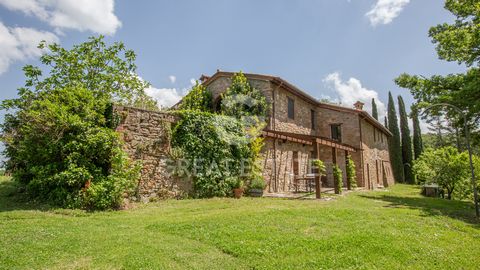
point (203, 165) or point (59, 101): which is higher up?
point (59, 101)

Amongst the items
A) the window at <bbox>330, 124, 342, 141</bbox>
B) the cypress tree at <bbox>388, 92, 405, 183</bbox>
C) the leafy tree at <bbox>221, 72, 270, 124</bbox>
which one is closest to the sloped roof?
the leafy tree at <bbox>221, 72, 270, 124</bbox>

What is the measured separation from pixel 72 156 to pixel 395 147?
32.7 meters

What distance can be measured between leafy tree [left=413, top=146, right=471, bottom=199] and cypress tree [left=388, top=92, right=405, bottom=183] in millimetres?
13115

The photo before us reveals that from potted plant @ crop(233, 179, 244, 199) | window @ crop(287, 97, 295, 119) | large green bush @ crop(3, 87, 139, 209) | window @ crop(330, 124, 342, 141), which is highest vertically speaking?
window @ crop(287, 97, 295, 119)

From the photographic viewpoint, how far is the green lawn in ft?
14.6

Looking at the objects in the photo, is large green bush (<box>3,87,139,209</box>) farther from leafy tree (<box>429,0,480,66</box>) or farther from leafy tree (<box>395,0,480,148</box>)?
leafy tree (<box>429,0,480,66</box>)

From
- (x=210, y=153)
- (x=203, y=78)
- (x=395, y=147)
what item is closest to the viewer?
(x=210, y=153)

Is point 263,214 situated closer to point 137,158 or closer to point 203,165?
point 203,165

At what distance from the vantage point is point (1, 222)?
653 centimetres

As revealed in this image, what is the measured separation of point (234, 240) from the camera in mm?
5398

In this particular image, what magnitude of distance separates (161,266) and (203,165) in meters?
7.01

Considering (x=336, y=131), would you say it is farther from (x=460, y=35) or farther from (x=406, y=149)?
(x=406, y=149)

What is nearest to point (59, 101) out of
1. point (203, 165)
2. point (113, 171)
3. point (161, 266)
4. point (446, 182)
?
point (113, 171)

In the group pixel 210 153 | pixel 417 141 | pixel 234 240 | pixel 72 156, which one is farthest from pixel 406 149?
pixel 72 156
